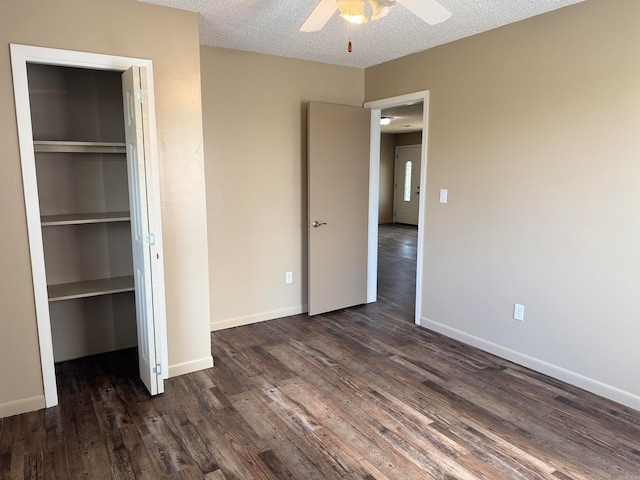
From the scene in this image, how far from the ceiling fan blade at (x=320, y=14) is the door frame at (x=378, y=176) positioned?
66.6 inches

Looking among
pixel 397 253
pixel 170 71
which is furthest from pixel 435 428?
pixel 397 253

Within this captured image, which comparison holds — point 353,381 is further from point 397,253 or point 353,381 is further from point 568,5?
point 397,253

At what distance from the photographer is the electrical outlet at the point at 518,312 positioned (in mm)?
3150

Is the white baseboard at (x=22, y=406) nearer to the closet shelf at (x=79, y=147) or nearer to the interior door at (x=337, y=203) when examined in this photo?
the closet shelf at (x=79, y=147)

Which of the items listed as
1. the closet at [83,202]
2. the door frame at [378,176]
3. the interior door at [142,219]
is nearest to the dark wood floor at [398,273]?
the door frame at [378,176]

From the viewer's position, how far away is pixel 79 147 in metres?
2.93

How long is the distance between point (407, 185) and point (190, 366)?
904cm

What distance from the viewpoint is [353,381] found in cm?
293

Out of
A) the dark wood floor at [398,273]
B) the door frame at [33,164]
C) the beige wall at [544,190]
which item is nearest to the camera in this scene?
the door frame at [33,164]

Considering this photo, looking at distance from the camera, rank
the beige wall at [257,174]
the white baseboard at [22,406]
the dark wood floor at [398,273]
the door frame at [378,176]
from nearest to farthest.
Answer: the white baseboard at [22,406], the beige wall at [257,174], the door frame at [378,176], the dark wood floor at [398,273]

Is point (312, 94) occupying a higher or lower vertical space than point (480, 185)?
higher

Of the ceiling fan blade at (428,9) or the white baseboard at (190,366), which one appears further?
the white baseboard at (190,366)

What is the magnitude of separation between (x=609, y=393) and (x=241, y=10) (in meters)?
3.39

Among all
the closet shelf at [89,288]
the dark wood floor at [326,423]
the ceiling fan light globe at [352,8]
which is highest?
the ceiling fan light globe at [352,8]
